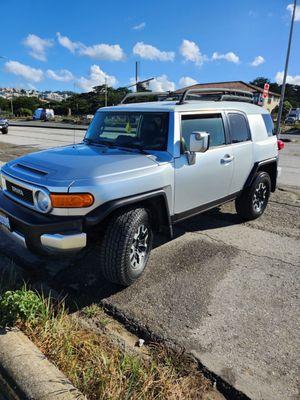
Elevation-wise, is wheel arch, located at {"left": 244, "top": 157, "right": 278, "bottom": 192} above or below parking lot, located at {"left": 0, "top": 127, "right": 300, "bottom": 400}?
above

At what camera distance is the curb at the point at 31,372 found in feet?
6.91

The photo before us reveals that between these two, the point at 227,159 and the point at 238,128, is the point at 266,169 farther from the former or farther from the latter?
the point at 227,159

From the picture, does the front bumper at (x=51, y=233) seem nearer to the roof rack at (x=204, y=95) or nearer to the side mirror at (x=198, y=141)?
the side mirror at (x=198, y=141)

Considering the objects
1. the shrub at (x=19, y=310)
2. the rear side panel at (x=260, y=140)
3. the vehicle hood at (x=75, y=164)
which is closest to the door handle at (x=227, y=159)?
the rear side panel at (x=260, y=140)

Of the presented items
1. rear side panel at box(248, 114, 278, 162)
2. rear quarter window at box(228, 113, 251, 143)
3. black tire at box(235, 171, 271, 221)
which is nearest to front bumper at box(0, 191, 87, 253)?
rear quarter window at box(228, 113, 251, 143)

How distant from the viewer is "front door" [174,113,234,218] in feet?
13.0

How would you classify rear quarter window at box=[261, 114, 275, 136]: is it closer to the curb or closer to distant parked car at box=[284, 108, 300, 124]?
the curb

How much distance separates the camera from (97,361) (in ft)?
8.03

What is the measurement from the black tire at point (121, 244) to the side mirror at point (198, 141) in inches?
34.0

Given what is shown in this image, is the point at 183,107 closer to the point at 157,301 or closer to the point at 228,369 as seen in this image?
the point at 157,301

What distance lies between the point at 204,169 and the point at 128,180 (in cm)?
129

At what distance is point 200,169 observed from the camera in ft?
13.7

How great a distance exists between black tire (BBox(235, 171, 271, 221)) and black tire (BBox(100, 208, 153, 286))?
7.87 ft

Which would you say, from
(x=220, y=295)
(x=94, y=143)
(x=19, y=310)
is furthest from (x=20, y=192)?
(x=220, y=295)
